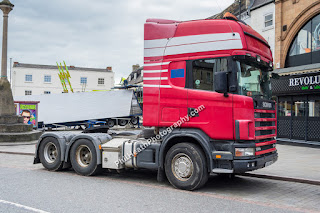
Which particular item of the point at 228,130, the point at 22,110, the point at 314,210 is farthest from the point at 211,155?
the point at 22,110

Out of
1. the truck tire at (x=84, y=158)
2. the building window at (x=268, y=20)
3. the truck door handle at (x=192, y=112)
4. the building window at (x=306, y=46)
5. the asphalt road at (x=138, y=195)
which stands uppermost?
the building window at (x=268, y=20)

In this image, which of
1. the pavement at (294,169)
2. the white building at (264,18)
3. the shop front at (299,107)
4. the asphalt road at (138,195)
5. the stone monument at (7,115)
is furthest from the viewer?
the white building at (264,18)

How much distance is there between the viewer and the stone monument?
1575cm

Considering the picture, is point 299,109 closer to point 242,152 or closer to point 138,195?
point 242,152

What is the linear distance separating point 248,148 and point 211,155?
72cm

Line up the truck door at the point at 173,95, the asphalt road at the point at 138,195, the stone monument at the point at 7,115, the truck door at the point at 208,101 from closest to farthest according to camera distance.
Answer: the asphalt road at the point at 138,195
the truck door at the point at 208,101
the truck door at the point at 173,95
the stone monument at the point at 7,115

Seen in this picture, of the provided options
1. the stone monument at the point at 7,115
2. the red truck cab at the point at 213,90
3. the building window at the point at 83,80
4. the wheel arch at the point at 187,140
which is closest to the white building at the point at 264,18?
the red truck cab at the point at 213,90

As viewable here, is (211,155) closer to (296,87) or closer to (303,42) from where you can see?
(296,87)

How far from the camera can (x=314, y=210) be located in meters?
5.30

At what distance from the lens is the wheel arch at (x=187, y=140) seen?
246 inches

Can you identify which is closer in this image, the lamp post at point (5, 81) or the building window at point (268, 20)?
the lamp post at point (5, 81)

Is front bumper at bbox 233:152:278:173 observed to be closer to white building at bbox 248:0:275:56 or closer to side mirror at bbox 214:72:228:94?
side mirror at bbox 214:72:228:94

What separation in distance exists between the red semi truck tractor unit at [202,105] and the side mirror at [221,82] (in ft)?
0.06

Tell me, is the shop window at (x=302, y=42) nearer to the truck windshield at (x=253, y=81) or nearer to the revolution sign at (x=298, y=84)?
the revolution sign at (x=298, y=84)
